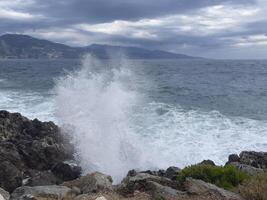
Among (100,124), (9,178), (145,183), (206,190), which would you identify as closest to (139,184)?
(145,183)

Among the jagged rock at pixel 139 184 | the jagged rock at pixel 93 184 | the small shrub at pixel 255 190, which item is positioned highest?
the small shrub at pixel 255 190

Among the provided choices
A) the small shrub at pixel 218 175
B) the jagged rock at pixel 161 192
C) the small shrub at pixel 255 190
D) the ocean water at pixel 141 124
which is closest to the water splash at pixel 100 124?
the ocean water at pixel 141 124

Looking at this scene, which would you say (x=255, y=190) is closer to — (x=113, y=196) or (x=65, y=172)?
(x=113, y=196)

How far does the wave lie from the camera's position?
1766 centimetres

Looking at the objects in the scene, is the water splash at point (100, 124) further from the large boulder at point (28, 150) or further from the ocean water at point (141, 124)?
the large boulder at point (28, 150)

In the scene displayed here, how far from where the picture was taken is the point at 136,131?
2134 cm

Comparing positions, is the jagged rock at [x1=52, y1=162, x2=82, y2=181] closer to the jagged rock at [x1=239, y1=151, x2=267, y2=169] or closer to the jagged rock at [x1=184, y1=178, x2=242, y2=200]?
the jagged rock at [x1=239, y1=151, x2=267, y2=169]

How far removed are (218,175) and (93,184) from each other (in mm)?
2429

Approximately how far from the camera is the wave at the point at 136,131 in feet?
57.9

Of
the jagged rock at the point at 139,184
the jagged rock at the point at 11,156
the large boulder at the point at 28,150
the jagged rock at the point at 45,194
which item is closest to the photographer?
the jagged rock at the point at 45,194

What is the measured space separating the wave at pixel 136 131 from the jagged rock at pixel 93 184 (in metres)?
5.27

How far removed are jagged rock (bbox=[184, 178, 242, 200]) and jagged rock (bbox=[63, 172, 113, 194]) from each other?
143 cm

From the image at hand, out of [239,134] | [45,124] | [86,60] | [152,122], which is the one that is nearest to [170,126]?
[152,122]

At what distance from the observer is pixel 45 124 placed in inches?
754
